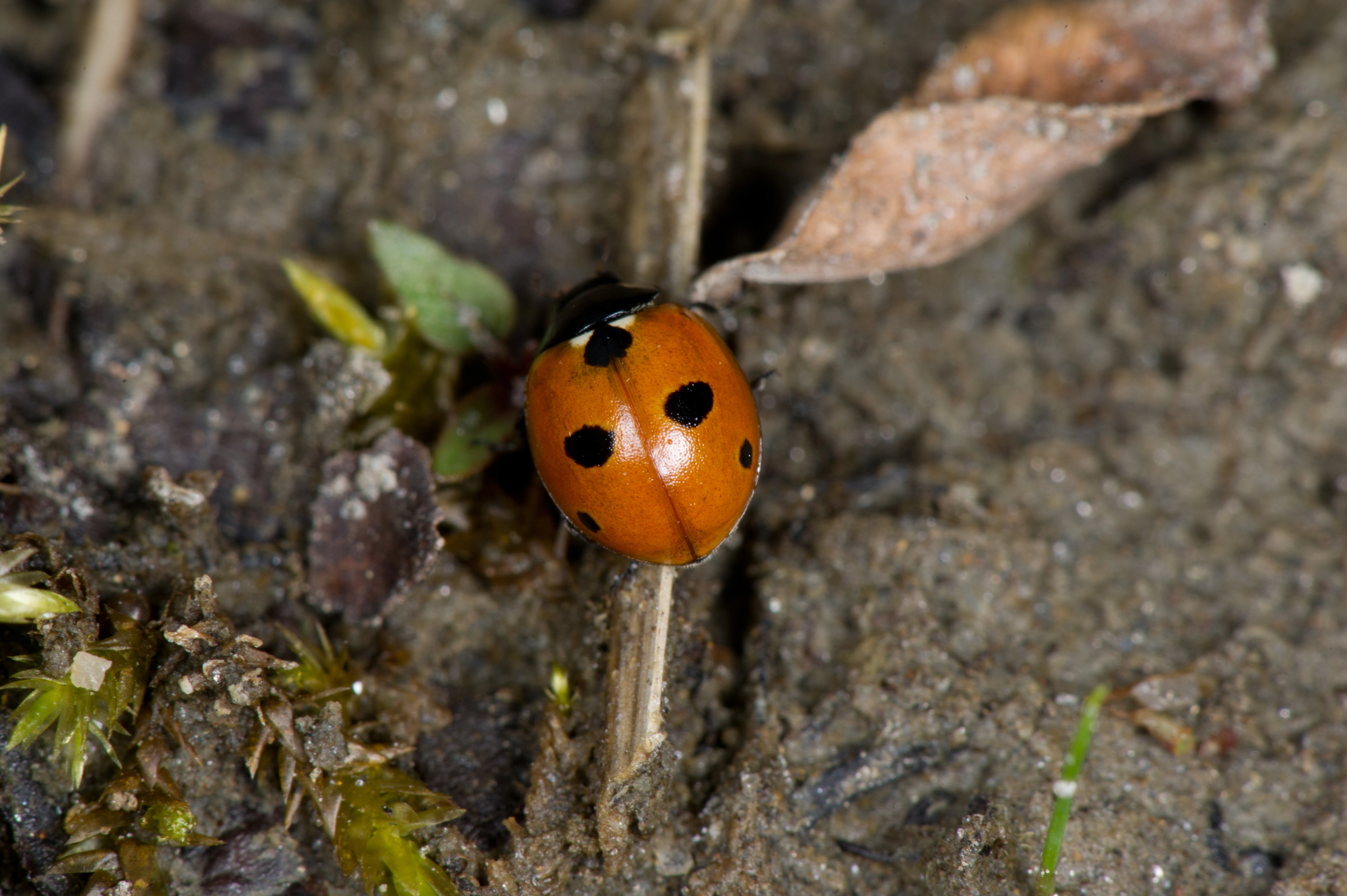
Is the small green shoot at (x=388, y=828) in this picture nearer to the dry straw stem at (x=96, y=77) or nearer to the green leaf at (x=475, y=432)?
the green leaf at (x=475, y=432)

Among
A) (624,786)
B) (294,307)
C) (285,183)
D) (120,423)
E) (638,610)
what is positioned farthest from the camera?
(285,183)

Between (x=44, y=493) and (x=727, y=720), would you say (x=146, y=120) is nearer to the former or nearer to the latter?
(x=44, y=493)

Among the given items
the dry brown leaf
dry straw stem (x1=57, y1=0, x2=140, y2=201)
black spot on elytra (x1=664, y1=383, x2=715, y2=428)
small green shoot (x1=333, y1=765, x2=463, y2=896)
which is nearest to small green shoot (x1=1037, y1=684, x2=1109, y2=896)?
black spot on elytra (x1=664, y1=383, x2=715, y2=428)

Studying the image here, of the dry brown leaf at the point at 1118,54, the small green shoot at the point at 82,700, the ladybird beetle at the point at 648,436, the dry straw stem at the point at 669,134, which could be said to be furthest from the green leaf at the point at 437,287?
the dry brown leaf at the point at 1118,54

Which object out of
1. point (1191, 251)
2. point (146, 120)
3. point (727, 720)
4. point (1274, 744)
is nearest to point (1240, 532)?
point (1274, 744)

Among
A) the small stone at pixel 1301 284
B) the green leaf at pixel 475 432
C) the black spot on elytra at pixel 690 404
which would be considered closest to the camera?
the black spot on elytra at pixel 690 404

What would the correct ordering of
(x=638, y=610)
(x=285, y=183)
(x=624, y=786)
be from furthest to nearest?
(x=285, y=183)
(x=638, y=610)
(x=624, y=786)

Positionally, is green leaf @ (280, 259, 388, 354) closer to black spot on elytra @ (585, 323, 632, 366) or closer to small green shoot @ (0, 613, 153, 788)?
black spot on elytra @ (585, 323, 632, 366)
